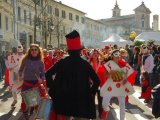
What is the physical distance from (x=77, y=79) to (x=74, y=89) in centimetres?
14

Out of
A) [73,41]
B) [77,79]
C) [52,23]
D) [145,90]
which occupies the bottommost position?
[145,90]

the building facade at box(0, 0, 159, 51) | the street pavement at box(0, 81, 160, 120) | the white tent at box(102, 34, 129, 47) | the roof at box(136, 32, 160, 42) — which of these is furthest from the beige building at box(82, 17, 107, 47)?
the street pavement at box(0, 81, 160, 120)

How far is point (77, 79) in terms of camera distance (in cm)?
552

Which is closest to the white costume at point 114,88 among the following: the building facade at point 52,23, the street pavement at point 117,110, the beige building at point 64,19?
the street pavement at point 117,110

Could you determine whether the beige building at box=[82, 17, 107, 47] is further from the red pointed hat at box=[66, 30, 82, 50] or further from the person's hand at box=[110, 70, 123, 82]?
the red pointed hat at box=[66, 30, 82, 50]

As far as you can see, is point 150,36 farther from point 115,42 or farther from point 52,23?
point 52,23

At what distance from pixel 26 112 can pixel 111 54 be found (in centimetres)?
234

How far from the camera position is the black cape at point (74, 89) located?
18.1 ft

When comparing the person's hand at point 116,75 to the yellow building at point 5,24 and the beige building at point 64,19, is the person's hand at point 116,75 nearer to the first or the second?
the yellow building at point 5,24

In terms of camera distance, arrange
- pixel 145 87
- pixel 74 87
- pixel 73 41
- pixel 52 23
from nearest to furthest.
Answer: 1. pixel 74 87
2. pixel 73 41
3. pixel 145 87
4. pixel 52 23

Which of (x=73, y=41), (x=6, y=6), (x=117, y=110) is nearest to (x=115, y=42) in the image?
(x=6, y=6)

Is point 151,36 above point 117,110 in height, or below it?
above

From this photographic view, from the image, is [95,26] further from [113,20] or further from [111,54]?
[111,54]

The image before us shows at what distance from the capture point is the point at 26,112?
9.06 m
